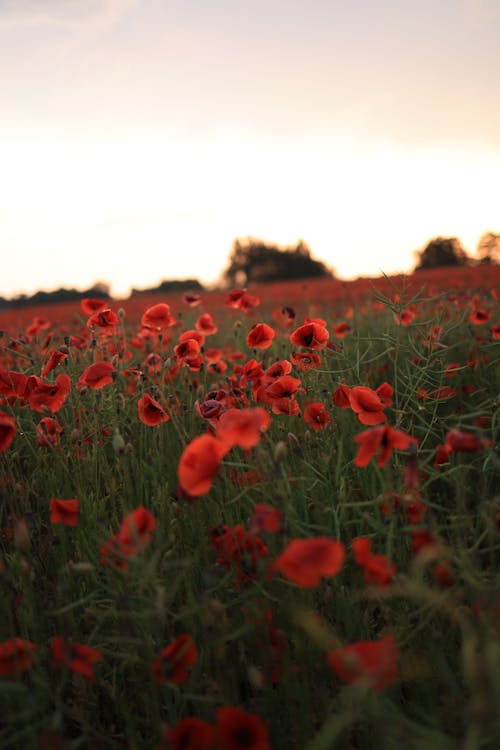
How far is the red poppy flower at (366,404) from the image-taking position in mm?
1372

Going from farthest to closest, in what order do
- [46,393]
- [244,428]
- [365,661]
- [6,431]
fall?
[46,393] < [6,431] < [244,428] < [365,661]

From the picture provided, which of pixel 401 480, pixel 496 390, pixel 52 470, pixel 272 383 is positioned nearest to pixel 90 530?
pixel 52 470

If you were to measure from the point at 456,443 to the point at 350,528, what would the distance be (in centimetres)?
77

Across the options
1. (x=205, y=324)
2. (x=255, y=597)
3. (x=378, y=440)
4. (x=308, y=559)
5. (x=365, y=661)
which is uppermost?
(x=205, y=324)

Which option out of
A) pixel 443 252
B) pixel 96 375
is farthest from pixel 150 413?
pixel 443 252

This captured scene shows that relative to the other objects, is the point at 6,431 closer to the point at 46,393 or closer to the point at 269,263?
the point at 46,393

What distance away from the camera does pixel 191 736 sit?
83 centimetres

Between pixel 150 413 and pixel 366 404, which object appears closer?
pixel 366 404

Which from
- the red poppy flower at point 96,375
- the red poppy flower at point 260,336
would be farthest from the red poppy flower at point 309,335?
the red poppy flower at point 96,375

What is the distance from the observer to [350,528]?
172 centimetres

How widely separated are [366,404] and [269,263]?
123 ft

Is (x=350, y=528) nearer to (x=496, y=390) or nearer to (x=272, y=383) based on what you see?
(x=272, y=383)

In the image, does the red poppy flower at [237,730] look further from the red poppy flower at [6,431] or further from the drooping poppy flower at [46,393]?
the drooping poppy flower at [46,393]

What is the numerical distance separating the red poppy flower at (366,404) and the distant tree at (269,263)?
117ft
